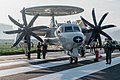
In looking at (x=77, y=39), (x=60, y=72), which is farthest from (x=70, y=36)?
(x=60, y=72)

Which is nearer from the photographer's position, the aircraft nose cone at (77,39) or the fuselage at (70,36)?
the aircraft nose cone at (77,39)

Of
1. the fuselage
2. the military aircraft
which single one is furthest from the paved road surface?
the military aircraft

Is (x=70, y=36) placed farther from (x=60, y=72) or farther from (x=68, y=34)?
(x=60, y=72)

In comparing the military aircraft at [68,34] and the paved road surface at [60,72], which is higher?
the military aircraft at [68,34]

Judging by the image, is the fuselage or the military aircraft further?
the military aircraft

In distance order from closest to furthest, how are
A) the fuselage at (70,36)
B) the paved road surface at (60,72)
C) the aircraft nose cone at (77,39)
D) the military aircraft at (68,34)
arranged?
the paved road surface at (60,72)
the aircraft nose cone at (77,39)
the fuselage at (70,36)
the military aircraft at (68,34)

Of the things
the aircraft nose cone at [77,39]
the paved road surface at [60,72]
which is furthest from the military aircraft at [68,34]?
the paved road surface at [60,72]

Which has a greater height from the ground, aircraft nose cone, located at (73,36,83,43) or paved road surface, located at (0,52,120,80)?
aircraft nose cone, located at (73,36,83,43)

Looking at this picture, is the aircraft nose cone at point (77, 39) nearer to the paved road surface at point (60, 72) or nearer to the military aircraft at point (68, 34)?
the military aircraft at point (68, 34)

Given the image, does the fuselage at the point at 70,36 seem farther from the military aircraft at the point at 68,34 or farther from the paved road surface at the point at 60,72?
the paved road surface at the point at 60,72

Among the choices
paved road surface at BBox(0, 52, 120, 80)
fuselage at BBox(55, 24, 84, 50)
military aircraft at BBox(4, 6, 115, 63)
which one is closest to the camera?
paved road surface at BBox(0, 52, 120, 80)

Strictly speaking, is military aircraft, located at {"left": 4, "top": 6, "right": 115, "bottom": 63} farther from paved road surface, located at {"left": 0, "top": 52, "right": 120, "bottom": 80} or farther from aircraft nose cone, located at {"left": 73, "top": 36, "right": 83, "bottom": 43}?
paved road surface, located at {"left": 0, "top": 52, "right": 120, "bottom": 80}

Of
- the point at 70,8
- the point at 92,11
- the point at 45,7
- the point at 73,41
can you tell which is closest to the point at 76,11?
the point at 70,8

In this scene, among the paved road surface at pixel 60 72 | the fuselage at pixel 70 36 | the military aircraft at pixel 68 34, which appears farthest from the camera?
the military aircraft at pixel 68 34
